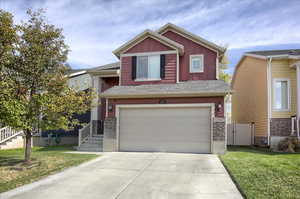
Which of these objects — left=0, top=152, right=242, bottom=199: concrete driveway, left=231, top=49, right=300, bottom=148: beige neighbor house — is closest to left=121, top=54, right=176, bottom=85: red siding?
left=0, top=152, right=242, bottom=199: concrete driveway

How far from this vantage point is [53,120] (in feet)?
28.3

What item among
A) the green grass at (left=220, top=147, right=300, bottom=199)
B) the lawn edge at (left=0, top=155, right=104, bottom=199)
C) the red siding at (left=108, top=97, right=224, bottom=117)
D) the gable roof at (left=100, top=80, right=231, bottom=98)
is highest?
the gable roof at (left=100, top=80, right=231, bottom=98)

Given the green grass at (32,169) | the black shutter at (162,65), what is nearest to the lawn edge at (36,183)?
the green grass at (32,169)

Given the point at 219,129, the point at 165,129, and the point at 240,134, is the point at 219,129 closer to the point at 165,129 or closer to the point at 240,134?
the point at 165,129

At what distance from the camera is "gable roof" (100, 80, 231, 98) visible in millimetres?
11188

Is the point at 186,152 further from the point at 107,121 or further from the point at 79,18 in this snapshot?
the point at 79,18

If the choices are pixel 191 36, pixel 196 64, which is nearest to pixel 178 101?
pixel 196 64

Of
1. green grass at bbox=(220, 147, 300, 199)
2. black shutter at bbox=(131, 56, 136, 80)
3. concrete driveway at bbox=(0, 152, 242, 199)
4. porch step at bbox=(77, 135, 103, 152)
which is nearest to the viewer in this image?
green grass at bbox=(220, 147, 300, 199)

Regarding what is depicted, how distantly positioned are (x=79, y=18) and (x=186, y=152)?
916cm

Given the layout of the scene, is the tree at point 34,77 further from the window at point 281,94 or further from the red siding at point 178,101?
the window at point 281,94

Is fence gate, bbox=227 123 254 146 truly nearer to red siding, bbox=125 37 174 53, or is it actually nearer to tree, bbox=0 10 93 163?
red siding, bbox=125 37 174 53

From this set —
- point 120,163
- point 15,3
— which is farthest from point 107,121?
point 15,3

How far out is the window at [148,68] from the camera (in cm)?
1329

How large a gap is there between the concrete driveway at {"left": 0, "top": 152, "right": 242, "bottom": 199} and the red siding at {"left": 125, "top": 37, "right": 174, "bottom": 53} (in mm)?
7153
